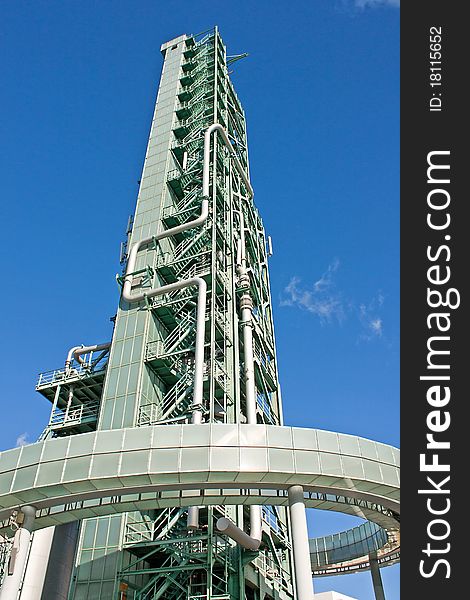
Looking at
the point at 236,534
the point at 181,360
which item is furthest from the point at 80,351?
the point at 236,534

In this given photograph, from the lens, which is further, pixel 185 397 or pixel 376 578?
pixel 376 578

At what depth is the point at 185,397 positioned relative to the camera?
3684 cm

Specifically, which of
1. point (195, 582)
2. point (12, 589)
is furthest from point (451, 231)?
point (195, 582)

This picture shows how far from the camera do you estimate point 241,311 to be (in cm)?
4444

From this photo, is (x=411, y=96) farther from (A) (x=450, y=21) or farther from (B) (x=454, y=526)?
(B) (x=454, y=526)

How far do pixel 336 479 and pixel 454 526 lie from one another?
844 cm

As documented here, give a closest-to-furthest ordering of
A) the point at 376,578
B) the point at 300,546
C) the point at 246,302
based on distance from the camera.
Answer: the point at 300,546 < the point at 246,302 < the point at 376,578

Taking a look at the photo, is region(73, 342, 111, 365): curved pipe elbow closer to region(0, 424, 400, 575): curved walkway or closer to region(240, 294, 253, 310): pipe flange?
region(240, 294, 253, 310): pipe flange

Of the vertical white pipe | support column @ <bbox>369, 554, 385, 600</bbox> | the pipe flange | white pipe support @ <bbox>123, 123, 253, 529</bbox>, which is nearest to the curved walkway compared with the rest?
white pipe support @ <bbox>123, 123, 253, 529</bbox>

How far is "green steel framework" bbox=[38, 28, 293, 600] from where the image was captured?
95.9 feet

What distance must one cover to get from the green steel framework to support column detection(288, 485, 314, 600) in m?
8.61

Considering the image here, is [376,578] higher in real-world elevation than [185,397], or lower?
lower

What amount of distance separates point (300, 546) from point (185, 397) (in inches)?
693

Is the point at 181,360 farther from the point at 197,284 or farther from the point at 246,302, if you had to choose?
the point at 246,302
